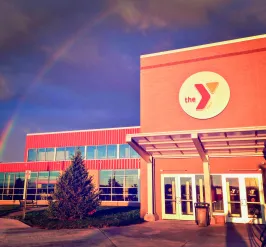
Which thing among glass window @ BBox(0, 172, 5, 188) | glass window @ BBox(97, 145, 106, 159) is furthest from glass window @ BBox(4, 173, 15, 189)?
glass window @ BBox(97, 145, 106, 159)

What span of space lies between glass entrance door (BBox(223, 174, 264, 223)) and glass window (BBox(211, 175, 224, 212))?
0.86 feet

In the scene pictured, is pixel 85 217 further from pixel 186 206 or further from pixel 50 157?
pixel 50 157

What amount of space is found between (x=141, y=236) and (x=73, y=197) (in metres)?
5.98

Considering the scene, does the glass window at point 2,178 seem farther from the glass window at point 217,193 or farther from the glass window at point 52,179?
the glass window at point 217,193

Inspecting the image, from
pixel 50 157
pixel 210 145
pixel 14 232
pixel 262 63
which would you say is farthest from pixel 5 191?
pixel 262 63

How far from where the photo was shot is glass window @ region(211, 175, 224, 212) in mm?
15594

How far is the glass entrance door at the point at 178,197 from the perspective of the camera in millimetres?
16328

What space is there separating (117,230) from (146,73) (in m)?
10.6

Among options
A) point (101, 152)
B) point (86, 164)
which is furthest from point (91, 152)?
point (86, 164)

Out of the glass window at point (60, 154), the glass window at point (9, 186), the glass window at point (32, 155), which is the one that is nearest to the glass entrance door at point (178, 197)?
the glass window at point (60, 154)

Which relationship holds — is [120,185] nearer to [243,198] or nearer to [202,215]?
[202,215]

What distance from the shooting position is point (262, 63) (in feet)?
51.5

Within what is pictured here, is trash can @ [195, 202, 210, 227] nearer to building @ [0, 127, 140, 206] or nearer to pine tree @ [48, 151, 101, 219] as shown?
pine tree @ [48, 151, 101, 219]

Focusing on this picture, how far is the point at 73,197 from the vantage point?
15.8 meters
